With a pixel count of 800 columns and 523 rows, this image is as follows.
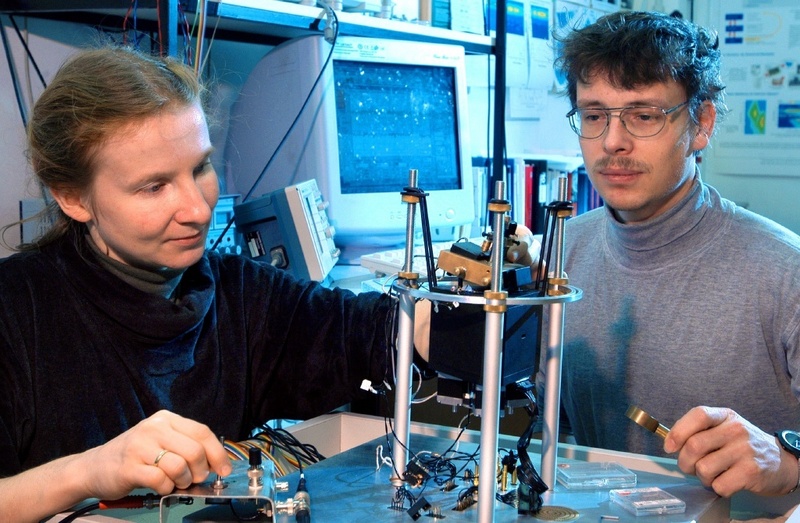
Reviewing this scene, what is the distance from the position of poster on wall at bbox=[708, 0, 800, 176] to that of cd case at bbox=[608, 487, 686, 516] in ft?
12.0

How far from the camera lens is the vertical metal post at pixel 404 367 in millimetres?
923

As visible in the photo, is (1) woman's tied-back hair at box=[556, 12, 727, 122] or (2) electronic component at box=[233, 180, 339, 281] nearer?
(1) woman's tied-back hair at box=[556, 12, 727, 122]

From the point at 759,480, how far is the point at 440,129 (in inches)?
61.1

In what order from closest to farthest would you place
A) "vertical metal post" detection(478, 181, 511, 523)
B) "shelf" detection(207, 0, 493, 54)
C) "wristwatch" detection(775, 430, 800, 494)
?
"vertical metal post" detection(478, 181, 511, 523) < "wristwatch" detection(775, 430, 800, 494) < "shelf" detection(207, 0, 493, 54)

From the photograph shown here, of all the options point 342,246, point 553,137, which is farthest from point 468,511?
point 553,137

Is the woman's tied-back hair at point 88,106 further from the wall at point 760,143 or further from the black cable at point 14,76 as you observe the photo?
the wall at point 760,143

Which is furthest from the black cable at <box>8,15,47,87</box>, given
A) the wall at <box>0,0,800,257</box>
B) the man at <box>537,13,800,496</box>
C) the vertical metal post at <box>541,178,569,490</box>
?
the vertical metal post at <box>541,178,569,490</box>

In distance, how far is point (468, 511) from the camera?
878 mm

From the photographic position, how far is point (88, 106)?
45.9 inches

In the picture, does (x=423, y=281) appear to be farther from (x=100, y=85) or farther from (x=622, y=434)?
(x=622, y=434)

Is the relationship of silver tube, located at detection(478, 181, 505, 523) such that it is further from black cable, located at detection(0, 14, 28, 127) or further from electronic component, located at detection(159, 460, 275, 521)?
black cable, located at detection(0, 14, 28, 127)

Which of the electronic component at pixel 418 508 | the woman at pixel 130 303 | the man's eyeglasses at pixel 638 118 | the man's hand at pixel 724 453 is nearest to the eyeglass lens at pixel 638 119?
the man's eyeglasses at pixel 638 118

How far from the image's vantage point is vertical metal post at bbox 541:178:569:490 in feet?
2.96

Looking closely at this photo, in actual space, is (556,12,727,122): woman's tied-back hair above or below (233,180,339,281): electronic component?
above
